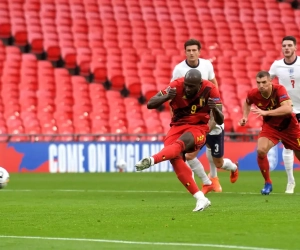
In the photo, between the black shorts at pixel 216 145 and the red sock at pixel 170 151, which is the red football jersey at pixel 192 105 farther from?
the black shorts at pixel 216 145

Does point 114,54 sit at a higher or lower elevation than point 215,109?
higher

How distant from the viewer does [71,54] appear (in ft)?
84.0

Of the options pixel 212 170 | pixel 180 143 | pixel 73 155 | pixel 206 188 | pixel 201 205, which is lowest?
pixel 73 155

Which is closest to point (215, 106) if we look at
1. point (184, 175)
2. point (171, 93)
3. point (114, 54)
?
point (171, 93)

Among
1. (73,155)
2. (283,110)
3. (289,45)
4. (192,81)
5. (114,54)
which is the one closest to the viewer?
(192,81)

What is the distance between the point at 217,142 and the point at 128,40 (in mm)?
13928

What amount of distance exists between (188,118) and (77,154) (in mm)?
10643

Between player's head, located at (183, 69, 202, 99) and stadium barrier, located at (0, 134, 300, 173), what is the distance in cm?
1094

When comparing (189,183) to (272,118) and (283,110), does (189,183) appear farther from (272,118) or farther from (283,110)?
(272,118)

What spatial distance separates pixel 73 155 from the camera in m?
20.8

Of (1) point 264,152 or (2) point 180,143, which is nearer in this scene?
(2) point 180,143

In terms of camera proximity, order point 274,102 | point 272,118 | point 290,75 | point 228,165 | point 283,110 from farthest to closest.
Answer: point 228,165 < point 290,75 < point 272,118 < point 274,102 < point 283,110

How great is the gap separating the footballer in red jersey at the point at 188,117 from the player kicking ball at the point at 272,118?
6.62 ft

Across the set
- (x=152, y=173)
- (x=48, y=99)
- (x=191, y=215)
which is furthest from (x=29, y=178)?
(x=191, y=215)
